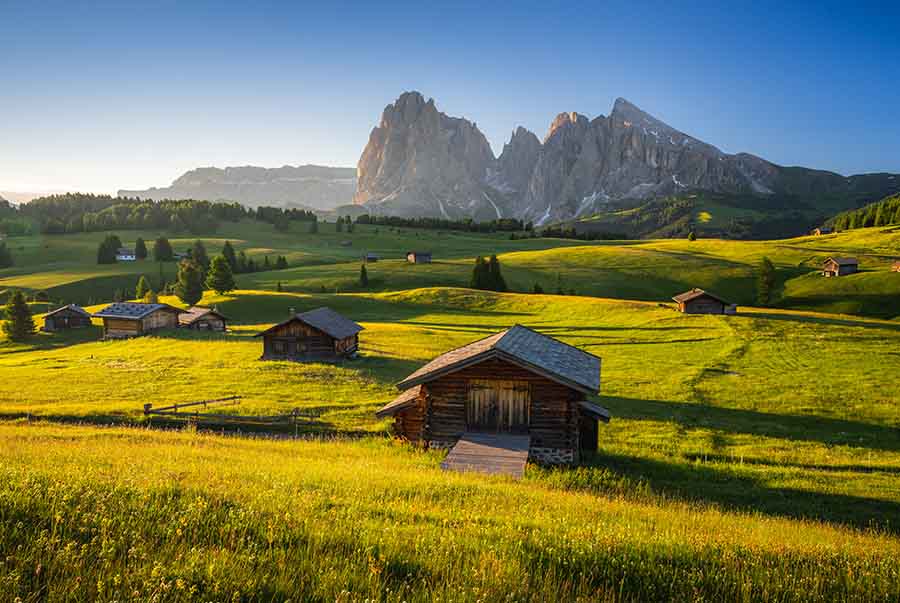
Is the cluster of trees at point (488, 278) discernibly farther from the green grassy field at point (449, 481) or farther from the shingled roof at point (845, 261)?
the shingled roof at point (845, 261)

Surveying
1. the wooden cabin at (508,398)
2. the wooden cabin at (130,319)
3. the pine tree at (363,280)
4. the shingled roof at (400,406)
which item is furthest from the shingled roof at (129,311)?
the wooden cabin at (508,398)

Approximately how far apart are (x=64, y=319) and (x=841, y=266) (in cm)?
13877

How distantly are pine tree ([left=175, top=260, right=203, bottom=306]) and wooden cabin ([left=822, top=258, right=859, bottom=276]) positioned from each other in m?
121

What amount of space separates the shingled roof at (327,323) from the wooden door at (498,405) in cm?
3075

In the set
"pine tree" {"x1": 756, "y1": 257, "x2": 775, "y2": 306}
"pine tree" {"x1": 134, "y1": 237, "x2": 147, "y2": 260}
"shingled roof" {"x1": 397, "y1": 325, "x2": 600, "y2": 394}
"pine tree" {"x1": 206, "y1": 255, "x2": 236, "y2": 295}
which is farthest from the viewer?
"pine tree" {"x1": 134, "y1": 237, "x2": 147, "y2": 260}

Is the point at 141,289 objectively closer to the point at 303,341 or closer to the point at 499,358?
the point at 303,341

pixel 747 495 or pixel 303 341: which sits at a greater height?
pixel 303 341

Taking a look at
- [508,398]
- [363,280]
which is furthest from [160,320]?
[508,398]

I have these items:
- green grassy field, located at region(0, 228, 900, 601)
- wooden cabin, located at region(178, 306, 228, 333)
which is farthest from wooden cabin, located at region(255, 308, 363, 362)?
wooden cabin, located at region(178, 306, 228, 333)

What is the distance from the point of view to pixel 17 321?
247 feet

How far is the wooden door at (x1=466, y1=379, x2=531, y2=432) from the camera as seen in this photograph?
25.5 meters

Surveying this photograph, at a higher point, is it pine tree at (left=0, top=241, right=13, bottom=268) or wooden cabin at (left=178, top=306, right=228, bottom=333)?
pine tree at (left=0, top=241, right=13, bottom=268)

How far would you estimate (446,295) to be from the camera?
9775 centimetres

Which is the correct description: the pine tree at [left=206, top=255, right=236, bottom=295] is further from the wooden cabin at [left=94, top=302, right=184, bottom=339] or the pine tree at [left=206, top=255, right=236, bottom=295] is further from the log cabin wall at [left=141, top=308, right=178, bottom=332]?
the wooden cabin at [left=94, top=302, right=184, bottom=339]
